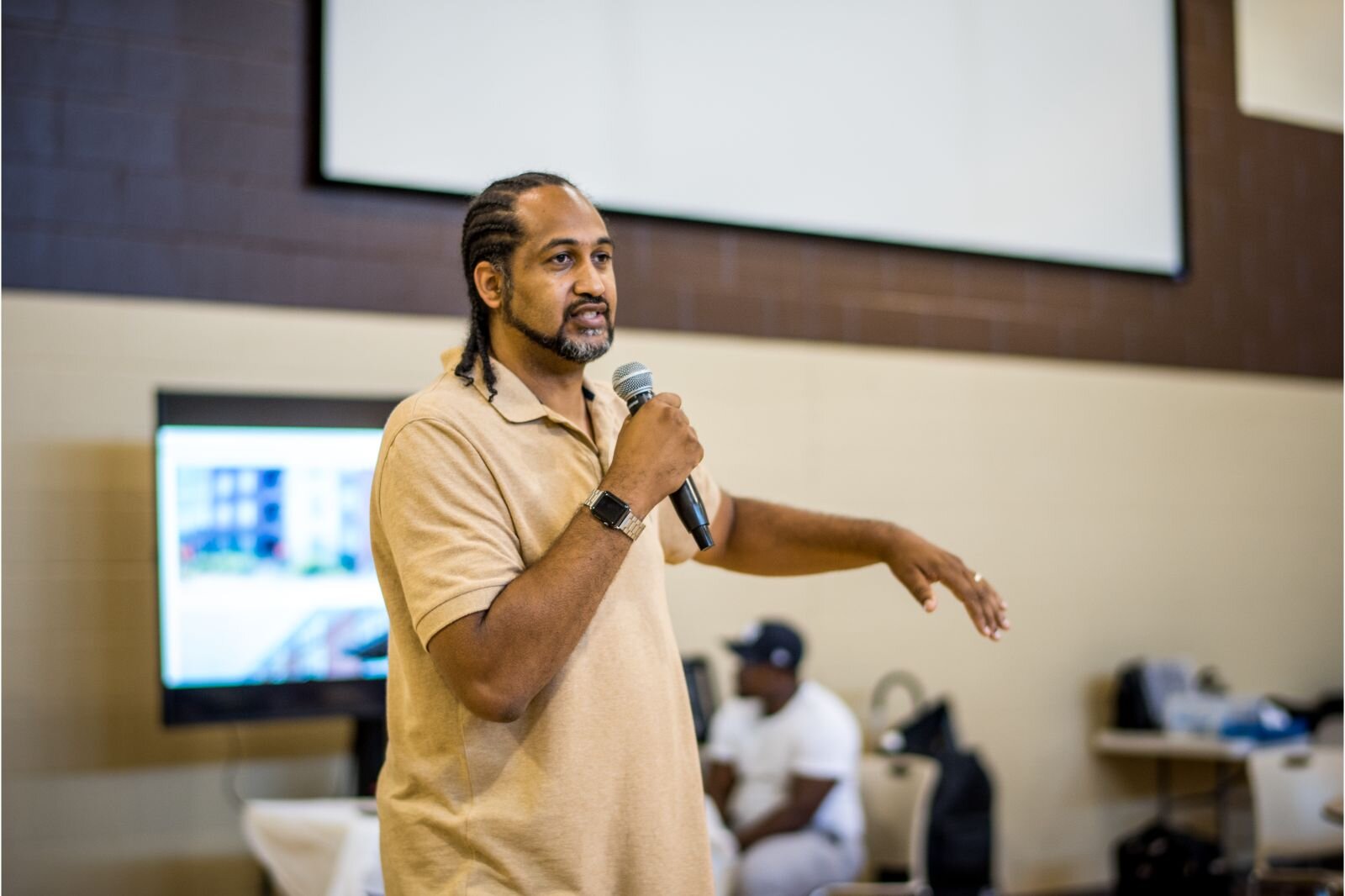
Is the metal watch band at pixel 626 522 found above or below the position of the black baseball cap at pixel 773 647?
above

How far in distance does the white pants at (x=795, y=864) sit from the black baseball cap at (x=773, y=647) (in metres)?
0.54

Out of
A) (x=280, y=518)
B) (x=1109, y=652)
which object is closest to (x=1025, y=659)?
(x=1109, y=652)

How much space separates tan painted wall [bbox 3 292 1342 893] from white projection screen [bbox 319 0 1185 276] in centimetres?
55

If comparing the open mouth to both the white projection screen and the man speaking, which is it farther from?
the white projection screen

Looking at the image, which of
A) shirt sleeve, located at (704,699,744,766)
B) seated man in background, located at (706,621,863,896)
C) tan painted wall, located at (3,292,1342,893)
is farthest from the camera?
shirt sleeve, located at (704,699,744,766)

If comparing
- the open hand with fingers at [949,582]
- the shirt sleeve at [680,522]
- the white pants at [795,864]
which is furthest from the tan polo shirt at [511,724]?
the white pants at [795,864]

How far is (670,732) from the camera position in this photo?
158cm

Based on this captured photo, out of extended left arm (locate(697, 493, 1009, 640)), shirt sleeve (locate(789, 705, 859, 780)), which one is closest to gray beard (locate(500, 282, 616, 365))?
extended left arm (locate(697, 493, 1009, 640))

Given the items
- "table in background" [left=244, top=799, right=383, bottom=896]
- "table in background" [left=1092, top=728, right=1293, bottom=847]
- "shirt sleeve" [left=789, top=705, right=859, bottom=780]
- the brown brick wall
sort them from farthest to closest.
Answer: "table in background" [left=1092, top=728, right=1293, bottom=847] < "shirt sleeve" [left=789, top=705, right=859, bottom=780] < the brown brick wall < "table in background" [left=244, top=799, right=383, bottom=896]

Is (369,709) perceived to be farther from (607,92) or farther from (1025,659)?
(1025,659)

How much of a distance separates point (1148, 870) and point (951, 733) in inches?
45.4

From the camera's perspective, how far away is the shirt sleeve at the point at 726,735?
444 cm

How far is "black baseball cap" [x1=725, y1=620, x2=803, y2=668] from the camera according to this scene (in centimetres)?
433

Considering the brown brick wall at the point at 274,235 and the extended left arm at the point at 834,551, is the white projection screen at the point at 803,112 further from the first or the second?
the extended left arm at the point at 834,551
